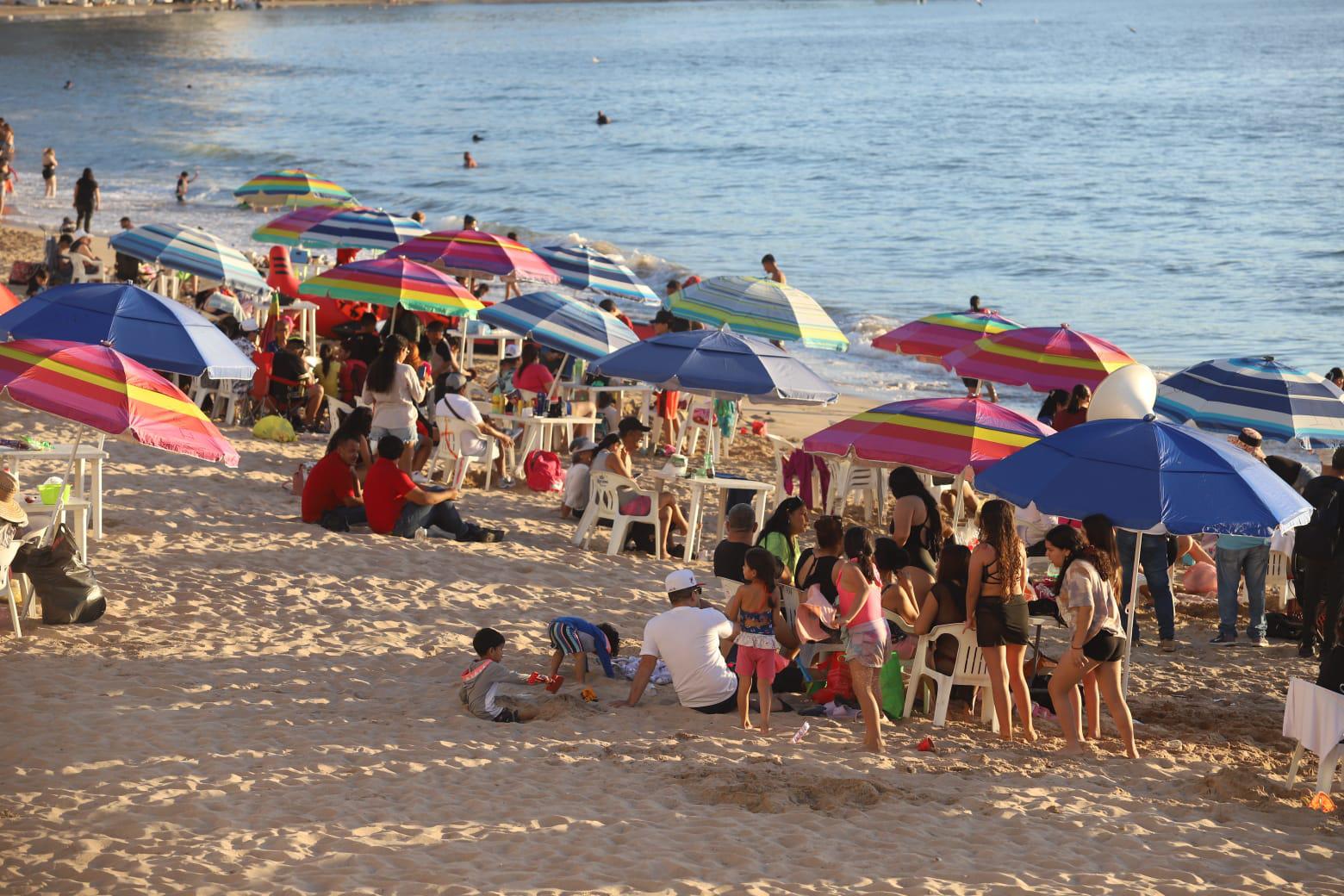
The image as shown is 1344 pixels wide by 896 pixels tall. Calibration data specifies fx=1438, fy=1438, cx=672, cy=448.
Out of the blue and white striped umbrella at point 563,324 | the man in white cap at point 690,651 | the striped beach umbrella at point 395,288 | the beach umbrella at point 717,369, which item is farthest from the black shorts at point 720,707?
the striped beach umbrella at point 395,288

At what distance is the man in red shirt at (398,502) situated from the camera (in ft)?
30.4

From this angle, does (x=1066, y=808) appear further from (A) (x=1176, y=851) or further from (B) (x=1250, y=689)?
(B) (x=1250, y=689)

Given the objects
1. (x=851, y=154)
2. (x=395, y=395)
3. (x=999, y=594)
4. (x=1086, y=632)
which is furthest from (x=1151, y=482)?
(x=851, y=154)

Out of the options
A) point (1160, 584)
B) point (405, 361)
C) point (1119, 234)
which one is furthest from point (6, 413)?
point (1119, 234)

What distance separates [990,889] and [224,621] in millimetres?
4370

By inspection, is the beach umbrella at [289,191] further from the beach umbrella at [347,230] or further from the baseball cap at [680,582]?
the baseball cap at [680,582]

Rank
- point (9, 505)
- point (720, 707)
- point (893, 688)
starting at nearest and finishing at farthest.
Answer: point (720, 707) → point (9, 505) → point (893, 688)

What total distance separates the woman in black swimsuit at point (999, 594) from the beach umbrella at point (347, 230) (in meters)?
9.55

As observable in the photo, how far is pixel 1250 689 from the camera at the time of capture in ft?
26.1

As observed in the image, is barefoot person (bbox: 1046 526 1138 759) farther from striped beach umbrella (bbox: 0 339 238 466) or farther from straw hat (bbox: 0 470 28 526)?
straw hat (bbox: 0 470 28 526)

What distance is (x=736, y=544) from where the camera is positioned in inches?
297

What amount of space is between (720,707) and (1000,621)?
54.4 inches

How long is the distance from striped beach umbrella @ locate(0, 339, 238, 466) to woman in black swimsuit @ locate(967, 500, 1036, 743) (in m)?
3.65

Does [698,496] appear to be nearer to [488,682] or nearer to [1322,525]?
[488,682]
